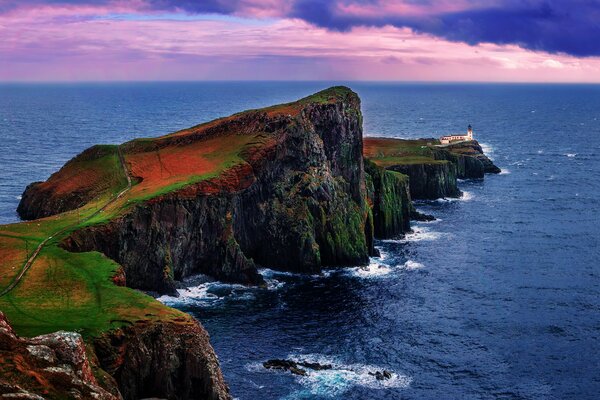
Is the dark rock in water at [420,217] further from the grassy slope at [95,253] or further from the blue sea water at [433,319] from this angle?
the grassy slope at [95,253]

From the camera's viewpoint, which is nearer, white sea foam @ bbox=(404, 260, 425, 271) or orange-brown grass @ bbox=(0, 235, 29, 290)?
orange-brown grass @ bbox=(0, 235, 29, 290)

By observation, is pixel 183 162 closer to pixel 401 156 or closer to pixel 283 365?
pixel 283 365

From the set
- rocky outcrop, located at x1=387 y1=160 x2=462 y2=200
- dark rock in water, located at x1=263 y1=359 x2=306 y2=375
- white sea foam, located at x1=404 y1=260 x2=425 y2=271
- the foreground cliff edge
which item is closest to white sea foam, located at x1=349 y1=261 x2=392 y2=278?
the foreground cliff edge

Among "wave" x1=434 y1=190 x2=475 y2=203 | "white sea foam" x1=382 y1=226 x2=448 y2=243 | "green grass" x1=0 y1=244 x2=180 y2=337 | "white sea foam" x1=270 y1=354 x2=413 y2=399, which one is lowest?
"white sea foam" x1=270 y1=354 x2=413 y2=399

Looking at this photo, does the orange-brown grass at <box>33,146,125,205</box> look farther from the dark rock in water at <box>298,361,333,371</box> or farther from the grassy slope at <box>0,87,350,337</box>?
the dark rock in water at <box>298,361,333,371</box>

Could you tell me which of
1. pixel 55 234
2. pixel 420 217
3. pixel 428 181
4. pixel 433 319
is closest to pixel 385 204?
pixel 420 217

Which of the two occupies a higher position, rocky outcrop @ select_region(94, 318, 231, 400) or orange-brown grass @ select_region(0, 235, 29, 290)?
orange-brown grass @ select_region(0, 235, 29, 290)

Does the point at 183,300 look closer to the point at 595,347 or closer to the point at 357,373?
the point at 357,373
